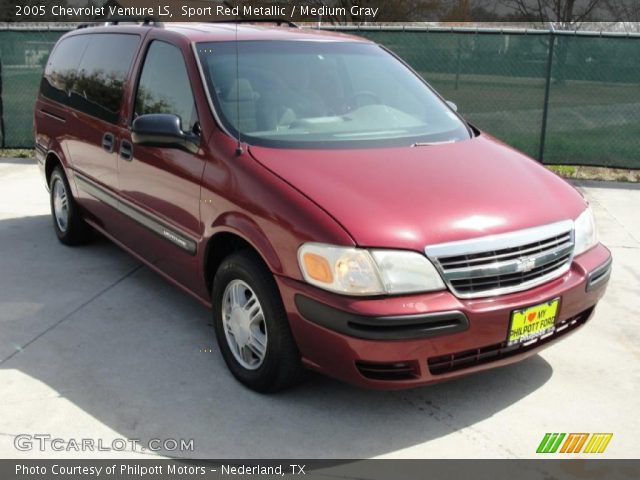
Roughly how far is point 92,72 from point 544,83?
5993 mm

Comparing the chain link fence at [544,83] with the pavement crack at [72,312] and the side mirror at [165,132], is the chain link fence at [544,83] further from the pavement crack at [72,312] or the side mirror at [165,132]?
the side mirror at [165,132]

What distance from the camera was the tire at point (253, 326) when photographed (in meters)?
3.35


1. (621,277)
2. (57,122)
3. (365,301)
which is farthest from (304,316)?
(57,122)

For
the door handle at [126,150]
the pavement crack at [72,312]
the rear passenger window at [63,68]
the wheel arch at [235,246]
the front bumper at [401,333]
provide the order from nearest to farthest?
1. the front bumper at [401,333]
2. the wheel arch at [235,246]
3. the pavement crack at [72,312]
4. the door handle at [126,150]
5. the rear passenger window at [63,68]

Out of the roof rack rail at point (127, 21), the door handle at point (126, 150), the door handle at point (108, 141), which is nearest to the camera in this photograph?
the door handle at point (126, 150)

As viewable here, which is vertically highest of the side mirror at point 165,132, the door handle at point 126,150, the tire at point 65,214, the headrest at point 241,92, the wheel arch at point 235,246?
the headrest at point 241,92

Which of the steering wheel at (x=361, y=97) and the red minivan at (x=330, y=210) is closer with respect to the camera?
the red minivan at (x=330, y=210)

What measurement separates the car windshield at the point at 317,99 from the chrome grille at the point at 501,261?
0.97 metres

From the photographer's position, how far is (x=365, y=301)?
303 centimetres

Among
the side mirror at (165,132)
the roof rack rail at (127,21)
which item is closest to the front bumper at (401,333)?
the side mirror at (165,132)

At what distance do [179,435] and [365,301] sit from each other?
1.05 m

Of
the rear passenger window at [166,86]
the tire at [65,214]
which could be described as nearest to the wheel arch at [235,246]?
the rear passenger window at [166,86]

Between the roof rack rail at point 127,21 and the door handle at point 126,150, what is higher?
the roof rack rail at point 127,21

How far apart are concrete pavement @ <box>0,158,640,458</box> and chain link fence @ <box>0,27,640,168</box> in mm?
4841
